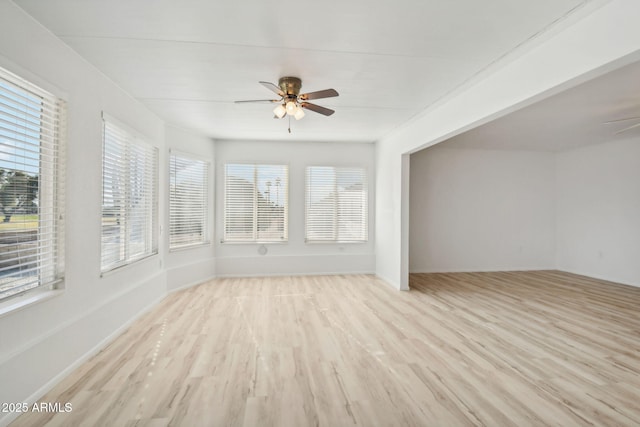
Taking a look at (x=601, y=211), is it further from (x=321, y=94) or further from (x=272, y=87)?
(x=272, y=87)

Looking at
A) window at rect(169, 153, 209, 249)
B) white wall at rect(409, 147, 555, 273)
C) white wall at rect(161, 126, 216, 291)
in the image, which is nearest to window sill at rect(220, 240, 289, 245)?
white wall at rect(161, 126, 216, 291)

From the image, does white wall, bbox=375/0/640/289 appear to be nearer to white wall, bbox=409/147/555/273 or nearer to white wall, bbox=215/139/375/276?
white wall, bbox=215/139/375/276

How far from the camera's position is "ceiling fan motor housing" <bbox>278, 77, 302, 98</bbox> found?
3262mm

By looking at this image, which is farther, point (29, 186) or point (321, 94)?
point (321, 94)

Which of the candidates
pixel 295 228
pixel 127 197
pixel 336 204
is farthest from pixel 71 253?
pixel 336 204

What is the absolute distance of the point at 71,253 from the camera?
278 cm

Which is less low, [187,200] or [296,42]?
[296,42]

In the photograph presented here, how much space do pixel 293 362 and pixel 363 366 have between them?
64cm

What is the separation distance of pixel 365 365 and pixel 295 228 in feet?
13.0

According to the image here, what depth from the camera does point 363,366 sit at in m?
2.75

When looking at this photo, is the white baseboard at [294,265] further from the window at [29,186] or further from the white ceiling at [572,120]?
the window at [29,186]

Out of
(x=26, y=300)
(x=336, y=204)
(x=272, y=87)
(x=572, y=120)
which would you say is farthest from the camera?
(x=336, y=204)

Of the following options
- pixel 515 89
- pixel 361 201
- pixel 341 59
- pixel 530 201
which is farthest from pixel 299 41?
pixel 530 201

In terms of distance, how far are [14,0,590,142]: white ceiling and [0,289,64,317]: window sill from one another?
2084 millimetres
